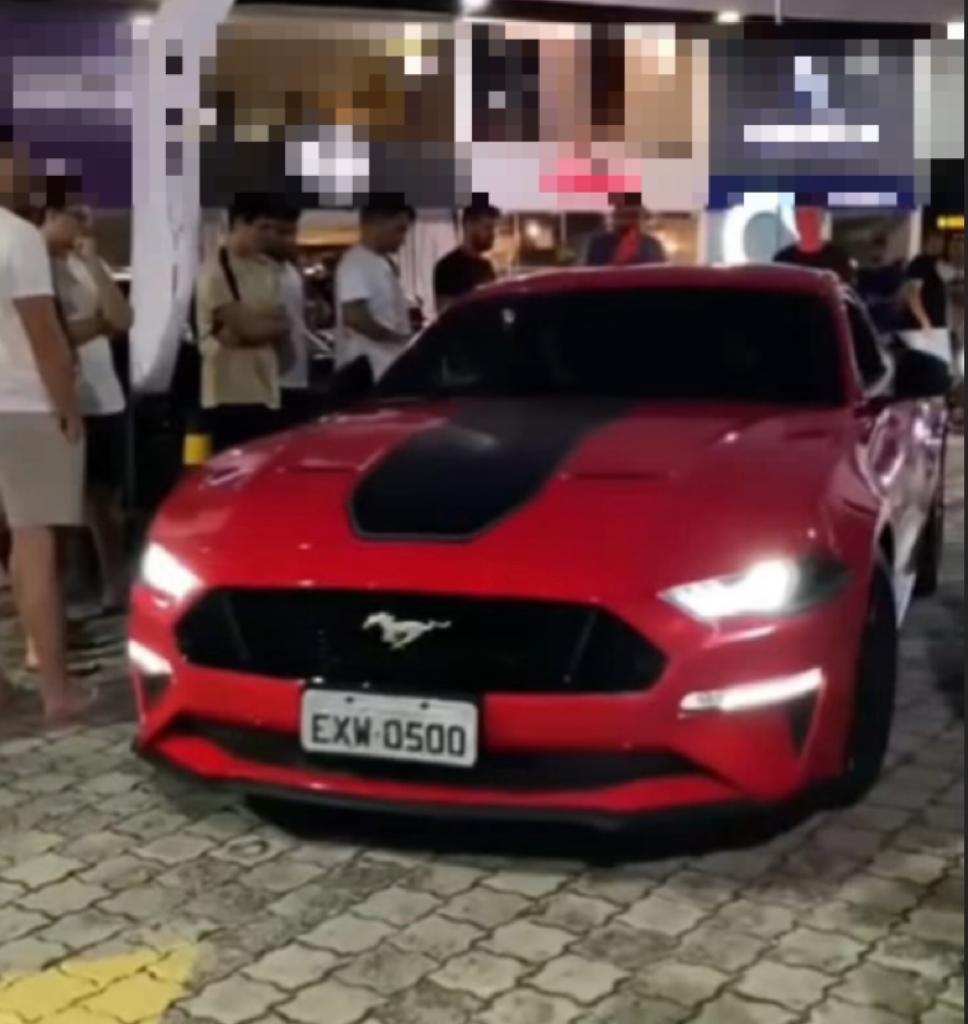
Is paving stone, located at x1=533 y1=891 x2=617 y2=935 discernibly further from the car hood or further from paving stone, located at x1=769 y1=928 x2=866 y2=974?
the car hood

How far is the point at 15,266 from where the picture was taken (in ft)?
14.8

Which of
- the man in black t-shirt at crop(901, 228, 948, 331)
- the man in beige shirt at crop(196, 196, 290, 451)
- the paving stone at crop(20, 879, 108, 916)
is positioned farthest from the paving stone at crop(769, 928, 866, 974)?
the man in black t-shirt at crop(901, 228, 948, 331)

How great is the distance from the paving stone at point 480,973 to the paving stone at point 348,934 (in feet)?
0.68

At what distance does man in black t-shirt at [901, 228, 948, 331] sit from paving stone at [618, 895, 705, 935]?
8.43m

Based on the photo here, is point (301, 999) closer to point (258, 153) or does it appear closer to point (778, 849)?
point (778, 849)

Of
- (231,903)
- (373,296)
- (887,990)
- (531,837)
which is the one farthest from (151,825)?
(373,296)

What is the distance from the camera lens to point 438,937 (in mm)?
3357

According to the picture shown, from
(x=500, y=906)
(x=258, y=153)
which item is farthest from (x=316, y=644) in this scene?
(x=258, y=153)

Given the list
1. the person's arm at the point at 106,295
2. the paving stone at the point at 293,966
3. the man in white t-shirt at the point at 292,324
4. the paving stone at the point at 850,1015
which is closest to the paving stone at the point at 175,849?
the paving stone at the point at 293,966

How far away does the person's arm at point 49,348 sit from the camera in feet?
14.9

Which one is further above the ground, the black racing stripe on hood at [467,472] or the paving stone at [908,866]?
the black racing stripe on hood at [467,472]

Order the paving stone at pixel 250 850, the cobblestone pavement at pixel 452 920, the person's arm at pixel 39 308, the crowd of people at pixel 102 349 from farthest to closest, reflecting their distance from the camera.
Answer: the crowd of people at pixel 102 349 < the person's arm at pixel 39 308 < the paving stone at pixel 250 850 < the cobblestone pavement at pixel 452 920

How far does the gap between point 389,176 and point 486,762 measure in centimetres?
485

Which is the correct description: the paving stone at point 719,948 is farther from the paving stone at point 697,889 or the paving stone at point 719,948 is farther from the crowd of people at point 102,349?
the crowd of people at point 102,349
